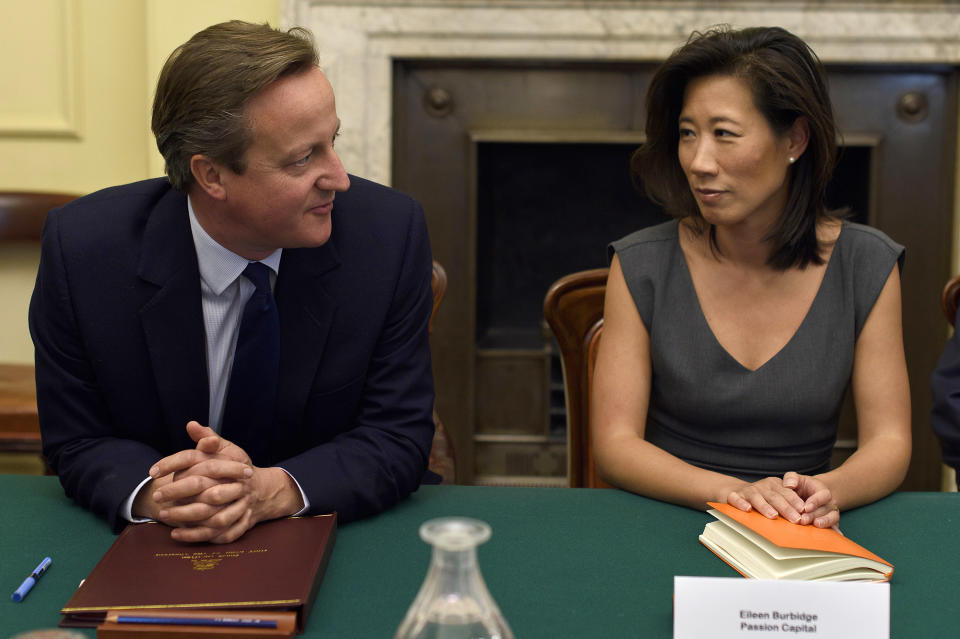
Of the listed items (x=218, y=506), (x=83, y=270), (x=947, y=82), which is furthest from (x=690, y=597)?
(x=947, y=82)

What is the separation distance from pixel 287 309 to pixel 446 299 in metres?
1.77

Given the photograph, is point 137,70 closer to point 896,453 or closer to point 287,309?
point 287,309

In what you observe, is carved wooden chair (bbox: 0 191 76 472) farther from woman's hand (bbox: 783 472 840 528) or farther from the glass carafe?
the glass carafe

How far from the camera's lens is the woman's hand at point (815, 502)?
1168 millimetres

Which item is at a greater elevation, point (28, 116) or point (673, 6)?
point (673, 6)

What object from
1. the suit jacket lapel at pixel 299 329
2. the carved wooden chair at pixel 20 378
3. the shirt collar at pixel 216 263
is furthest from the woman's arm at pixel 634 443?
the carved wooden chair at pixel 20 378

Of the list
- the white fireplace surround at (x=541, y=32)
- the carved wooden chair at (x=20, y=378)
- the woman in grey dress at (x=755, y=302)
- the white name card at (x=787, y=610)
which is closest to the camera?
the white name card at (x=787, y=610)

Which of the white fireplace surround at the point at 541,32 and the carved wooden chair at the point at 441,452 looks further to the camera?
the white fireplace surround at the point at 541,32

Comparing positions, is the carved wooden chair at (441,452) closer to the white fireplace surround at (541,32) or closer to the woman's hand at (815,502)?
the woman's hand at (815,502)

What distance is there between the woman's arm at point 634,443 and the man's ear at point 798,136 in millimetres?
378

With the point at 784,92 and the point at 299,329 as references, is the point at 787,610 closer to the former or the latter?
the point at 299,329

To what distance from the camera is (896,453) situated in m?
1.50

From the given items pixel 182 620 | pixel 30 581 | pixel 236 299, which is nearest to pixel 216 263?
pixel 236 299

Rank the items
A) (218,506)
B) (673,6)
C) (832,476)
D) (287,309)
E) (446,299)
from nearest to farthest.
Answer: (218,506), (832,476), (287,309), (673,6), (446,299)
